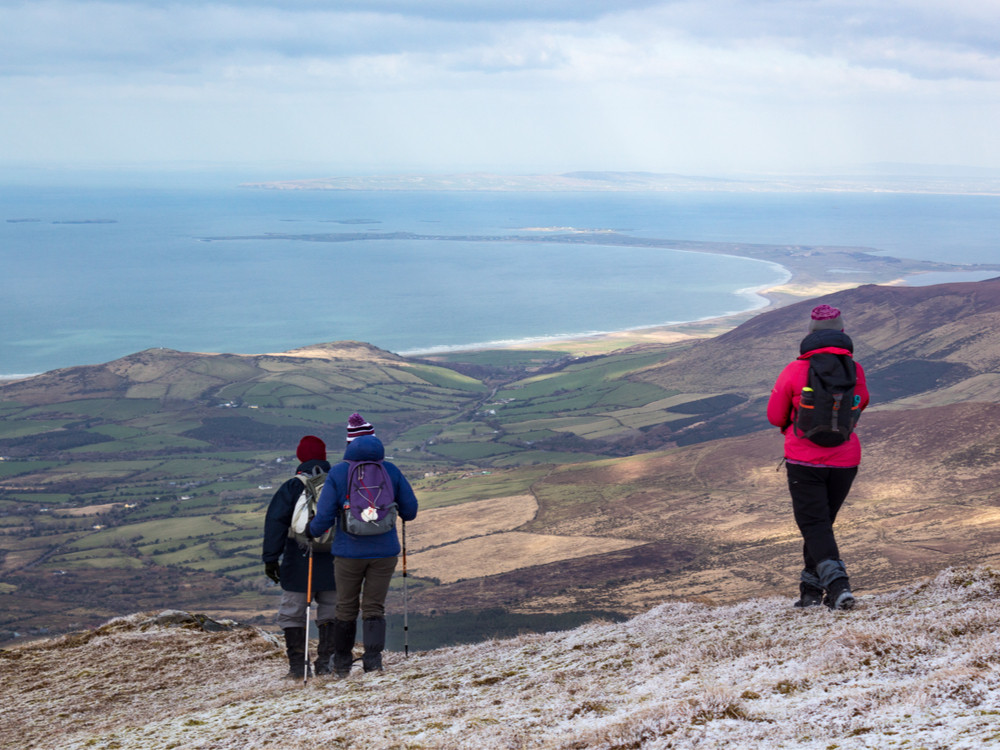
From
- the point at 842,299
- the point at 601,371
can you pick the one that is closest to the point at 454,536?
the point at 601,371

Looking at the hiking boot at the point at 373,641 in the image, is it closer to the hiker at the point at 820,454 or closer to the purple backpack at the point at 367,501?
the purple backpack at the point at 367,501

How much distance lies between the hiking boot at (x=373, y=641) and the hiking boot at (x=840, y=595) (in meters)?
5.46

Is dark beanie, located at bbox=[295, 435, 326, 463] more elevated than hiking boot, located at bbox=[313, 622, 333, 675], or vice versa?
dark beanie, located at bbox=[295, 435, 326, 463]

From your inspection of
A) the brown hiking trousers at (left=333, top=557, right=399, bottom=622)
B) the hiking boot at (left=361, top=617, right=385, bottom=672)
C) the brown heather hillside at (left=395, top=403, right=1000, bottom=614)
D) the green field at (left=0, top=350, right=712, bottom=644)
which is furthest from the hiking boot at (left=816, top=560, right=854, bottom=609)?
the green field at (left=0, top=350, right=712, bottom=644)

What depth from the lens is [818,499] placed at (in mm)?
9484

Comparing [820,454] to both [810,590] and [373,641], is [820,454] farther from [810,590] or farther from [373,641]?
[373,641]

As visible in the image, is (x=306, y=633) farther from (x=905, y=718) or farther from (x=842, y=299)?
(x=842, y=299)

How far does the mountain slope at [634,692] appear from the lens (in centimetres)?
580

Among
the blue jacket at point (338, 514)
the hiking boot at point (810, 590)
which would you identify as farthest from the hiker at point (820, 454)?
the blue jacket at point (338, 514)

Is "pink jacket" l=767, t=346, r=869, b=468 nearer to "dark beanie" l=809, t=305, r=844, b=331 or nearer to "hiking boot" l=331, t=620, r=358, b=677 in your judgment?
"dark beanie" l=809, t=305, r=844, b=331

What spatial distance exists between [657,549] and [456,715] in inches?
2096

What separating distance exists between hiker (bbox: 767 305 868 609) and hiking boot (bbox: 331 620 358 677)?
5.71 meters

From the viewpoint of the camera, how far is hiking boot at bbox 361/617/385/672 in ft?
34.1

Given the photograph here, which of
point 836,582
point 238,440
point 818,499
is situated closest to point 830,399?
point 818,499
